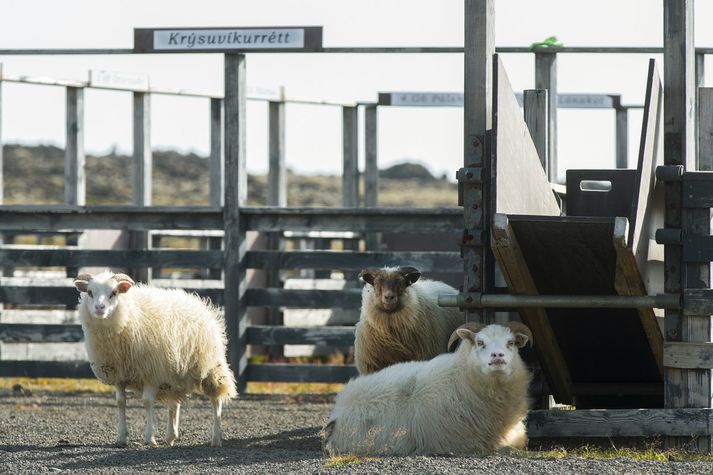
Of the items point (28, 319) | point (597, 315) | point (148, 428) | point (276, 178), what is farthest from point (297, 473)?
point (276, 178)

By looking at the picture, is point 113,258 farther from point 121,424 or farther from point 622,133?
point 622,133

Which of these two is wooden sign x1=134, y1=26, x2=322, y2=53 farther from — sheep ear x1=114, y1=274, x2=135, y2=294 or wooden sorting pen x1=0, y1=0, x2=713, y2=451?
sheep ear x1=114, y1=274, x2=135, y2=294

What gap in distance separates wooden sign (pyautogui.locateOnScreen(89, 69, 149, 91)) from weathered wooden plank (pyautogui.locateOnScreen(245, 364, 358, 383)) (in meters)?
4.08

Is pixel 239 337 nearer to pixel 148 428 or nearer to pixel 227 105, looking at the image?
pixel 227 105

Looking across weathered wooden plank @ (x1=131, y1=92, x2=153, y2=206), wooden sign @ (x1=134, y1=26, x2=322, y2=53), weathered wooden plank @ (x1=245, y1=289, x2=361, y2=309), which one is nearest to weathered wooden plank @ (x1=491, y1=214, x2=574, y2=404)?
weathered wooden plank @ (x1=245, y1=289, x2=361, y2=309)

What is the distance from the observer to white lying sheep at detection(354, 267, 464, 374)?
9.81 meters

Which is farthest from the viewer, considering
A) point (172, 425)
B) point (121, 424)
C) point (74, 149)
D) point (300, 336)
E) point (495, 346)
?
point (74, 149)

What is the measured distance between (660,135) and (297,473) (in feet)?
12.1

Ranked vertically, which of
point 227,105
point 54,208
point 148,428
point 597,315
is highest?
point 227,105

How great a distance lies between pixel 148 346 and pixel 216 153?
5.88 m

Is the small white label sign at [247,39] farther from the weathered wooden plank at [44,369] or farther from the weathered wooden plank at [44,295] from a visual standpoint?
the weathered wooden plank at [44,369]

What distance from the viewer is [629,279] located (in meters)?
8.09

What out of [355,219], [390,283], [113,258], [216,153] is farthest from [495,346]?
[216,153]

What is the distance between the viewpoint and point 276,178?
1670 cm
